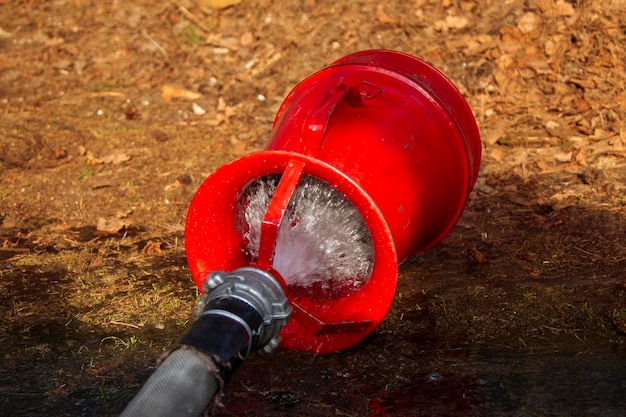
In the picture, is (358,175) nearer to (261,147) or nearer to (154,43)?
(261,147)

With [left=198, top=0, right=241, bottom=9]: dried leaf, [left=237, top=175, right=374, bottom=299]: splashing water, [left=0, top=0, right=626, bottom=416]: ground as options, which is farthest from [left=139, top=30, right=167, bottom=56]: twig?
[left=237, top=175, right=374, bottom=299]: splashing water

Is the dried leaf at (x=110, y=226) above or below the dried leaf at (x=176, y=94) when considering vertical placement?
below

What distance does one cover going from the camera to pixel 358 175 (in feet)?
8.64

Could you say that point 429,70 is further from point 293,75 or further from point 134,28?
point 134,28

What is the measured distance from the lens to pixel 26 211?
4.12 metres

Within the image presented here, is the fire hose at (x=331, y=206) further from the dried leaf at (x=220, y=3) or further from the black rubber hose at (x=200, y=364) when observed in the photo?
the dried leaf at (x=220, y=3)

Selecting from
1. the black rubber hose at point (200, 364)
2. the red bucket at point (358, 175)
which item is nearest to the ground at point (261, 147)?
the red bucket at point (358, 175)

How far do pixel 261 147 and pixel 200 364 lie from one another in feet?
9.65

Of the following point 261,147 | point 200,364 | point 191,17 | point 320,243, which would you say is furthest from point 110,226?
point 191,17

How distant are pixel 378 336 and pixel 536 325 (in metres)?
0.62

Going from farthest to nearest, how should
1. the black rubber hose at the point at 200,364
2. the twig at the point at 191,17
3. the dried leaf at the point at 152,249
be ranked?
the twig at the point at 191,17
the dried leaf at the point at 152,249
the black rubber hose at the point at 200,364

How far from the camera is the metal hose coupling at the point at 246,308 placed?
2209 mm

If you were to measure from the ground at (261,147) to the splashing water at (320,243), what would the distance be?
0.27 m

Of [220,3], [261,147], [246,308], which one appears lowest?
[261,147]
